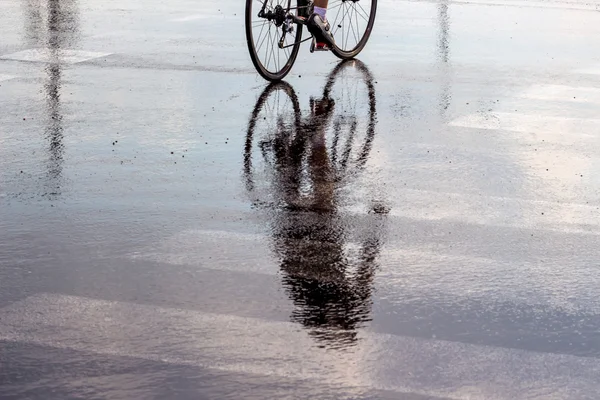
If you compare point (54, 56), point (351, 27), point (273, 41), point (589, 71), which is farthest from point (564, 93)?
point (54, 56)

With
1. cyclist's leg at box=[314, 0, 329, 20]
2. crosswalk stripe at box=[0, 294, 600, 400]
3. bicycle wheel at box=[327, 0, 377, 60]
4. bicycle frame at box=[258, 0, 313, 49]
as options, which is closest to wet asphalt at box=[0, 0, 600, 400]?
crosswalk stripe at box=[0, 294, 600, 400]

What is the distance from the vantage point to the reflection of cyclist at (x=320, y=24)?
12609 millimetres

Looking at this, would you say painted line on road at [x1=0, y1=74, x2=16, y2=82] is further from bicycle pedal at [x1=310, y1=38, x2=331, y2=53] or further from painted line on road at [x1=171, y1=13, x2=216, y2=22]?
painted line on road at [x1=171, y1=13, x2=216, y2=22]

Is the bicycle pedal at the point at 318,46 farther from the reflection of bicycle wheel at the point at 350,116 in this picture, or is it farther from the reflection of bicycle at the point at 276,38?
the reflection of bicycle wheel at the point at 350,116

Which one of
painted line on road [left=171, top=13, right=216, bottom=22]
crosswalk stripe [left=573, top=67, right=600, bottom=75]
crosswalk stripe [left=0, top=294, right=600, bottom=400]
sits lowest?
crosswalk stripe [left=0, top=294, right=600, bottom=400]

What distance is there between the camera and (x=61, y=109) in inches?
422

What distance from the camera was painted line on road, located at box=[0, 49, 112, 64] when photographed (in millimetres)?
13102

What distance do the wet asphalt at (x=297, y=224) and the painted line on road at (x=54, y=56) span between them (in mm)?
40

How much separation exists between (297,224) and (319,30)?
5420mm

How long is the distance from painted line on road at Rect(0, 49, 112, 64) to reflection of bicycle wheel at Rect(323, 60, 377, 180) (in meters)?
2.39

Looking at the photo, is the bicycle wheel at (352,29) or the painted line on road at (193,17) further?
the painted line on road at (193,17)

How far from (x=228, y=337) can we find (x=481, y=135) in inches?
191

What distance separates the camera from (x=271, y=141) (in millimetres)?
9805

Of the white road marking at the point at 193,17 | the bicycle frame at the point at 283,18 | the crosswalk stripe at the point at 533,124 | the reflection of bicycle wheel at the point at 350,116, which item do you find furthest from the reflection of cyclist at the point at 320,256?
the white road marking at the point at 193,17
